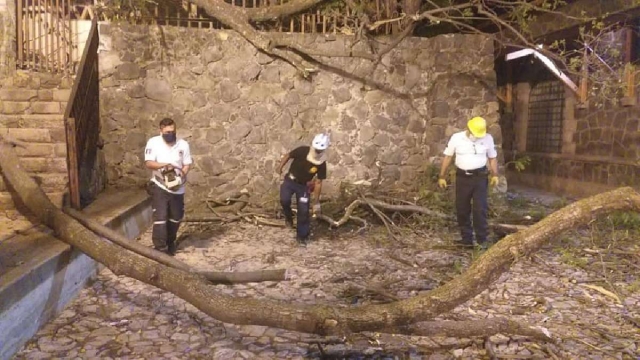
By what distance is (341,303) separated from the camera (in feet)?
14.7

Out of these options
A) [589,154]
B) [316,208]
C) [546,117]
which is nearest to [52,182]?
[316,208]

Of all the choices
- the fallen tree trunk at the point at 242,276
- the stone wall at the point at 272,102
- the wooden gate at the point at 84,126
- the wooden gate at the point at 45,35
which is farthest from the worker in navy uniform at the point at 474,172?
the wooden gate at the point at 45,35

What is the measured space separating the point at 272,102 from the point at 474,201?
350cm

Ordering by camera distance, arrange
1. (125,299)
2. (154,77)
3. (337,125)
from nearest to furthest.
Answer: (125,299) → (154,77) → (337,125)

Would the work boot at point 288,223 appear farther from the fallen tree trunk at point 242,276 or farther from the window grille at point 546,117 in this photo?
the window grille at point 546,117

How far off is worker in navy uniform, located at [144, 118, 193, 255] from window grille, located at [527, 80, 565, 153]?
9073 mm

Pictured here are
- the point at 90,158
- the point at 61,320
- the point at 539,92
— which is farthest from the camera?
the point at 539,92

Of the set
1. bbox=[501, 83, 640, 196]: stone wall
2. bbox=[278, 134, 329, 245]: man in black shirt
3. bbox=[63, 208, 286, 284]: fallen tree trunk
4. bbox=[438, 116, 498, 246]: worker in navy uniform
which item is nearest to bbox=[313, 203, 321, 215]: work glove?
bbox=[278, 134, 329, 245]: man in black shirt

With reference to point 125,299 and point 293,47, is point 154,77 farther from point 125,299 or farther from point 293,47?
point 125,299

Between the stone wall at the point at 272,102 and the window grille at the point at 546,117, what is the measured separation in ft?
13.9

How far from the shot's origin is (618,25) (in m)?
9.25

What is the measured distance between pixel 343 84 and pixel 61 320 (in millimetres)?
5402

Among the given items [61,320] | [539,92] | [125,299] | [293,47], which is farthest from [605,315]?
[539,92]

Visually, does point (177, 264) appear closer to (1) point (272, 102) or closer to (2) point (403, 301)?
(2) point (403, 301)
